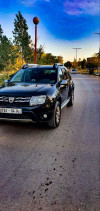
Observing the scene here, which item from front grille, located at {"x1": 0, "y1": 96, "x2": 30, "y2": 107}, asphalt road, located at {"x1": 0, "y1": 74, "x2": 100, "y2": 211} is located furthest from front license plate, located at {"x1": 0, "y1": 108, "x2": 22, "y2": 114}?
Result: asphalt road, located at {"x1": 0, "y1": 74, "x2": 100, "y2": 211}

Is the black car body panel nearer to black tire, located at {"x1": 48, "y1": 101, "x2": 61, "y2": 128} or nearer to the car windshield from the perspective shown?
black tire, located at {"x1": 48, "y1": 101, "x2": 61, "y2": 128}

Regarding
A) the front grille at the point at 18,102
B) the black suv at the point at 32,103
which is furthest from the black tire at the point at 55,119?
the front grille at the point at 18,102

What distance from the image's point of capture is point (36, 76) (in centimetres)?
588

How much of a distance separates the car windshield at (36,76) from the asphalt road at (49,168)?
1391 millimetres

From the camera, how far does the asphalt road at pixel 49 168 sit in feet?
7.41

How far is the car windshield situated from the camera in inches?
222

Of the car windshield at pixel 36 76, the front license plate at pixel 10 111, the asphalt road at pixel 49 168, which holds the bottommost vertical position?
the asphalt road at pixel 49 168

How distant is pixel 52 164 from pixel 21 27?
41.3 m

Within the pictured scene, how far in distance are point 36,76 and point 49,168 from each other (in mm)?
3451

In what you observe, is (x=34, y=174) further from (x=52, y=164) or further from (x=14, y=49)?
(x=14, y=49)

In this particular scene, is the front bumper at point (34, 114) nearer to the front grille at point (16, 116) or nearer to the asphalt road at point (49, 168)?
the front grille at point (16, 116)

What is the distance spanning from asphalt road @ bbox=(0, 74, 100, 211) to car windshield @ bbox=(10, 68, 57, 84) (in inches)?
54.8

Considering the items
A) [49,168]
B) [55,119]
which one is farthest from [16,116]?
[49,168]

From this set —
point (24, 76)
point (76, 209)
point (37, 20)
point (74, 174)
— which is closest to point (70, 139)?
point (74, 174)
